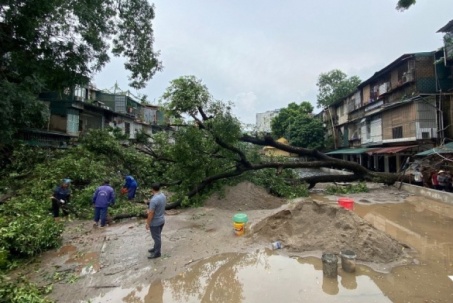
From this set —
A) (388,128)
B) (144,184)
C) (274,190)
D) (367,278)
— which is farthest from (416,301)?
(388,128)

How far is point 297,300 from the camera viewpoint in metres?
4.60

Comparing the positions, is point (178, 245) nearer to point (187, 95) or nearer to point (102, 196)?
point (102, 196)

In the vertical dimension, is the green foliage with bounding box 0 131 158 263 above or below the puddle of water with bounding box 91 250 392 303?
above

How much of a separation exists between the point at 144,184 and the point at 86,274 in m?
9.34

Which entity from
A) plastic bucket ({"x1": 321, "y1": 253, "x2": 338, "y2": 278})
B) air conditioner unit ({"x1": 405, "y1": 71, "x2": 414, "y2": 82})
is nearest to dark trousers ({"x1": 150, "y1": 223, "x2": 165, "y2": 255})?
plastic bucket ({"x1": 321, "y1": 253, "x2": 338, "y2": 278})

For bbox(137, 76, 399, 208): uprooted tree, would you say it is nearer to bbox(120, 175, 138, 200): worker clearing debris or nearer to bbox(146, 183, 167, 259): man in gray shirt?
bbox(120, 175, 138, 200): worker clearing debris

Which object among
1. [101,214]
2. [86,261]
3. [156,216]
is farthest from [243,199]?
[86,261]

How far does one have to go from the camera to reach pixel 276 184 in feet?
49.9

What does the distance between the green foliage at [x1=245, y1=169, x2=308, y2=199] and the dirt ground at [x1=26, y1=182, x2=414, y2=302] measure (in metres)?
5.44

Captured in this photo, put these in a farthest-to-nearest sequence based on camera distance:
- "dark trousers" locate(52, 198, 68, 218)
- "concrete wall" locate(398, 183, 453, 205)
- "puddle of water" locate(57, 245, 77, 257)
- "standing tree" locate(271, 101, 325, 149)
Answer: "standing tree" locate(271, 101, 325, 149) < "concrete wall" locate(398, 183, 453, 205) < "dark trousers" locate(52, 198, 68, 218) < "puddle of water" locate(57, 245, 77, 257)

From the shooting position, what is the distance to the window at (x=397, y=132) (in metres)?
22.0

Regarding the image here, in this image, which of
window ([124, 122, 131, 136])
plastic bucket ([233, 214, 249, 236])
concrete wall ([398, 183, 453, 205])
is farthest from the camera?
window ([124, 122, 131, 136])

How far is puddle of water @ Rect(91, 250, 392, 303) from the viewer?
4727 mm

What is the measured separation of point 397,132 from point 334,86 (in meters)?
24.0
